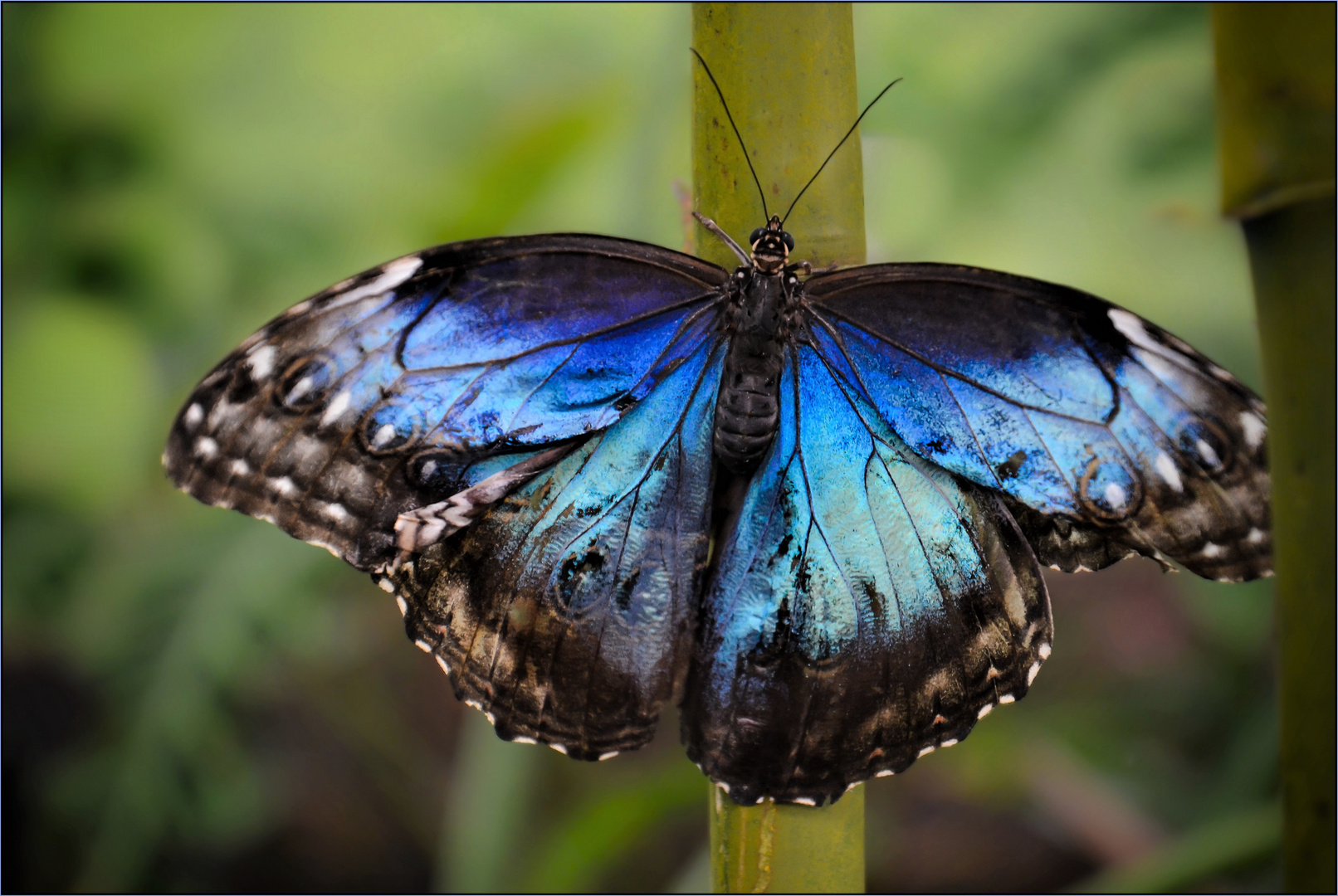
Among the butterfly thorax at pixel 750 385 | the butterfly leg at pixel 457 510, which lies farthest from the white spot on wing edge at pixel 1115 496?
the butterfly leg at pixel 457 510

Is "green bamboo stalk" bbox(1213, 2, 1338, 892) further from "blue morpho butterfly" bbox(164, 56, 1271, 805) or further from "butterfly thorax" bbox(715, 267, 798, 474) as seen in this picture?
"butterfly thorax" bbox(715, 267, 798, 474)

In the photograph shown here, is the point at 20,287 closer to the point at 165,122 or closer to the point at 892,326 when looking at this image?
the point at 165,122

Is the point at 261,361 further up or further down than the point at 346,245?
further down

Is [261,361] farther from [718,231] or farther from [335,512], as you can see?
[718,231]

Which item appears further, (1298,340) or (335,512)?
(335,512)

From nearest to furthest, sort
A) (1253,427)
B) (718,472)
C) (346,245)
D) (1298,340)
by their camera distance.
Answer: (1298,340) → (1253,427) → (718,472) → (346,245)

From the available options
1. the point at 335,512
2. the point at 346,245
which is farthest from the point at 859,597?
the point at 346,245

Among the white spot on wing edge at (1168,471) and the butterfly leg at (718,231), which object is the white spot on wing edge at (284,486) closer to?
the butterfly leg at (718,231)
